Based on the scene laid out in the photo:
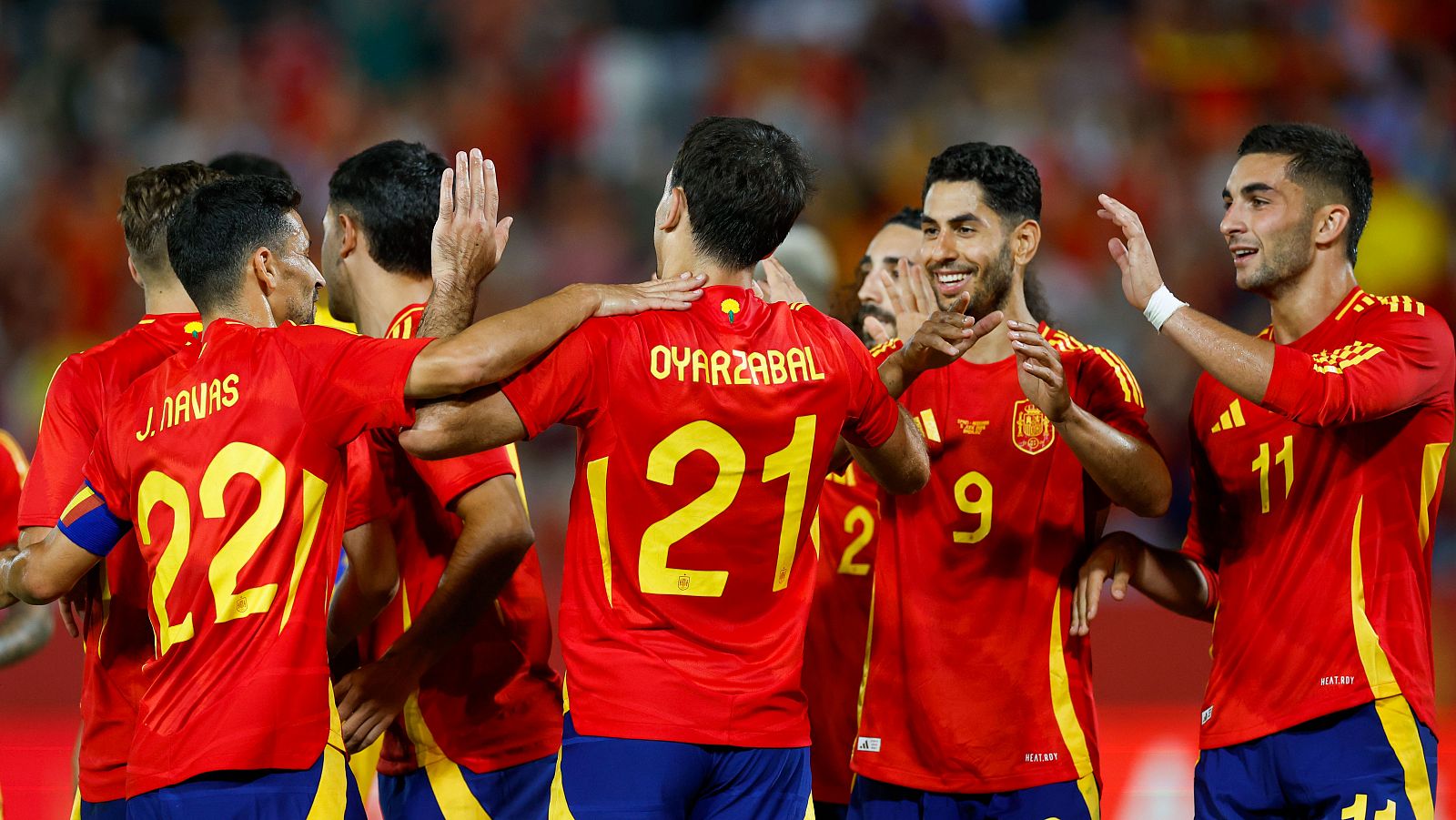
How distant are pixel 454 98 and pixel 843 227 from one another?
3.71m

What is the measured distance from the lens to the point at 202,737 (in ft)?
12.6

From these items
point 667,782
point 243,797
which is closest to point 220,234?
point 243,797

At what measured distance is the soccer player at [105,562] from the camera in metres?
4.55

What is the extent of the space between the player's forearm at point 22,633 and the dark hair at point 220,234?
7.19 feet

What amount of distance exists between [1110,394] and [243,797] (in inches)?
113

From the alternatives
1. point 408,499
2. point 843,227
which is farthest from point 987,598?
point 843,227

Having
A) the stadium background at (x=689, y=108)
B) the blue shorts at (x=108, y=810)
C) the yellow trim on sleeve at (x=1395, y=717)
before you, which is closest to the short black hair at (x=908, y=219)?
the yellow trim on sleeve at (x=1395, y=717)

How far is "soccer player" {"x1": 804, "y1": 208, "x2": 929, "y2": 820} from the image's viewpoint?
18.9 feet

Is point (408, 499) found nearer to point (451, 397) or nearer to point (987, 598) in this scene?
point (451, 397)

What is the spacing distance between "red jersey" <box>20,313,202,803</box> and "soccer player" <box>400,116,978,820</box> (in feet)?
4.13

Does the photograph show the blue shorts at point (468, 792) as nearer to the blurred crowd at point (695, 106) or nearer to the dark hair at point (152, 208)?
the dark hair at point (152, 208)

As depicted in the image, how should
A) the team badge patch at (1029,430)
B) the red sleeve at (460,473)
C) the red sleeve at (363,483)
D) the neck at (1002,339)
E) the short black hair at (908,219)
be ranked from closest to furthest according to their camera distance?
the red sleeve at (460,473)
the red sleeve at (363,483)
the team badge patch at (1029,430)
the neck at (1002,339)
the short black hair at (908,219)

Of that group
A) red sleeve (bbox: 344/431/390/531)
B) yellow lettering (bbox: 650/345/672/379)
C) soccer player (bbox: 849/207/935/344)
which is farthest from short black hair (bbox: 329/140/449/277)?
soccer player (bbox: 849/207/935/344)

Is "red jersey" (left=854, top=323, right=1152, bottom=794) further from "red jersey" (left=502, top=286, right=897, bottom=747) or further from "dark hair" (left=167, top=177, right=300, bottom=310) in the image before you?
"dark hair" (left=167, top=177, right=300, bottom=310)
